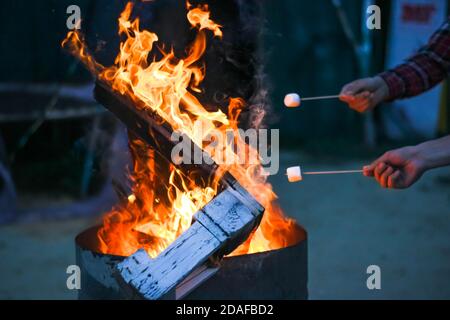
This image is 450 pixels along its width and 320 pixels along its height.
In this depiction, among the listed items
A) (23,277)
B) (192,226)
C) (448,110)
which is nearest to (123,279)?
(192,226)

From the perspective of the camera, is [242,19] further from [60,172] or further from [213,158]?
[60,172]

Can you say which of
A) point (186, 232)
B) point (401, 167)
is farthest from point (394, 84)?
point (186, 232)

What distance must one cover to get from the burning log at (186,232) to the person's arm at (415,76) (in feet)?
3.83

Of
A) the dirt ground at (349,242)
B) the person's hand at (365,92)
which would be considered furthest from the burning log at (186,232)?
the dirt ground at (349,242)

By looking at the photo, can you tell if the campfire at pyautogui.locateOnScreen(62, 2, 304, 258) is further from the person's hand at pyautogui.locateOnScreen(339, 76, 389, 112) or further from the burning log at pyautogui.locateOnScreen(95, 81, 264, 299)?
the person's hand at pyautogui.locateOnScreen(339, 76, 389, 112)

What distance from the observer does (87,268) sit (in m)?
2.80

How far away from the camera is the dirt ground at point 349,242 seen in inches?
181

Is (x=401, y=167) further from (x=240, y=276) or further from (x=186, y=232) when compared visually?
(x=186, y=232)

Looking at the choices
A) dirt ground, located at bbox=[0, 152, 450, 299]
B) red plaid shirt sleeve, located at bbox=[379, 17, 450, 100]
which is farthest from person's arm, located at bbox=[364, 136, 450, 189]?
Result: dirt ground, located at bbox=[0, 152, 450, 299]

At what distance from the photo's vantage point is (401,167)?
8.98 feet

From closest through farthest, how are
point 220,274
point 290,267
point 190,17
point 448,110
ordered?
point 220,274
point 290,267
point 190,17
point 448,110

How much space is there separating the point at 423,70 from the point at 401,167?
3.56 feet

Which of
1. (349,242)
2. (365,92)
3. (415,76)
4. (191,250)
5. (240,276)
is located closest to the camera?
(191,250)

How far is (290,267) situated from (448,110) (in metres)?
6.76
